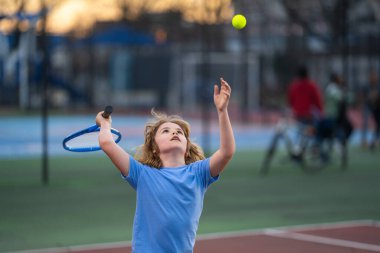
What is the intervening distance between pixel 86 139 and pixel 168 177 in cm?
90

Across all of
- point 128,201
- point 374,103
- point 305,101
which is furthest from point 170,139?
point 374,103

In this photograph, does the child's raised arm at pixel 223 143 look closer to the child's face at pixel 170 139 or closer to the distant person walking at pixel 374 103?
the child's face at pixel 170 139

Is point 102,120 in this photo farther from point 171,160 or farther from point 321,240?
point 321,240

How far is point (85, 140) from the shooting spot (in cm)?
569

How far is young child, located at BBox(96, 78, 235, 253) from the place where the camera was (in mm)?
4855

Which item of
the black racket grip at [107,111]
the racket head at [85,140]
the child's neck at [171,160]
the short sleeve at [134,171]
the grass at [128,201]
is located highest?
the black racket grip at [107,111]

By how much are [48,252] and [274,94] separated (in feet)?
97.1

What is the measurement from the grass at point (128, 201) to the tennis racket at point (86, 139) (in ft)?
9.43

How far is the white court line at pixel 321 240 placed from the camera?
8352mm

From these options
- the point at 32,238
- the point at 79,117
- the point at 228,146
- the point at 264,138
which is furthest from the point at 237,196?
the point at 79,117

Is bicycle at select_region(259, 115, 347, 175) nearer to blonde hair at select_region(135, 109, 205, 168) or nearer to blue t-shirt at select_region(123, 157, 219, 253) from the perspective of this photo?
blonde hair at select_region(135, 109, 205, 168)

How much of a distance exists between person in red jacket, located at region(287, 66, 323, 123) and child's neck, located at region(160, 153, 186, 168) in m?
10.7

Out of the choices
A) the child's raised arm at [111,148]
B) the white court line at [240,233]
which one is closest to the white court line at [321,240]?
the white court line at [240,233]

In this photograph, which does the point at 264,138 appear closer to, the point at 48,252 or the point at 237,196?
the point at 237,196
